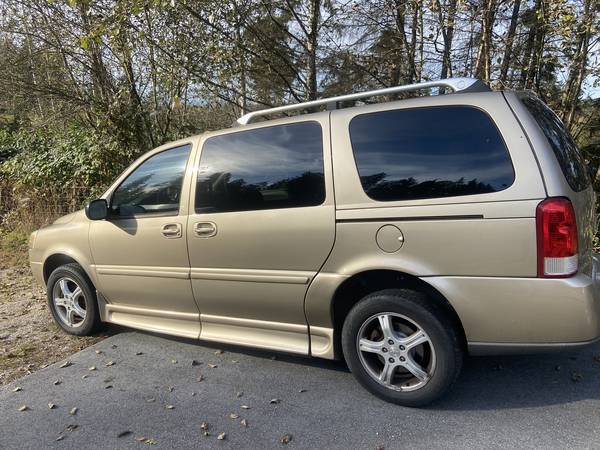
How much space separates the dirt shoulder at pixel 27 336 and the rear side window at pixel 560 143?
4059 millimetres

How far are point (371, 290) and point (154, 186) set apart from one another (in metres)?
2.01

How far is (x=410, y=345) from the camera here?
3.07 meters

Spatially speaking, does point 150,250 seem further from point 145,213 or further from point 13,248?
point 13,248

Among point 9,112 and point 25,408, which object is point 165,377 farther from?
point 9,112

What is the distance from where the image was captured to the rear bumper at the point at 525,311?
2.67 meters

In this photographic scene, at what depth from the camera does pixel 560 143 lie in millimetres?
3078

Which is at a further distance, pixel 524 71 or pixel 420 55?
pixel 420 55

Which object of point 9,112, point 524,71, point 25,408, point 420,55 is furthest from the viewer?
point 9,112

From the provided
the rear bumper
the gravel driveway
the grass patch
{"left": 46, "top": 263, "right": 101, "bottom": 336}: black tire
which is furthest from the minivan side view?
the grass patch

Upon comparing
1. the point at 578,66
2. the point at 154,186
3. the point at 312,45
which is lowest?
the point at 154,186

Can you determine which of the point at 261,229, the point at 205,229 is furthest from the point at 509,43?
the point at 205,229

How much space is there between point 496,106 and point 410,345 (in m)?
1.49

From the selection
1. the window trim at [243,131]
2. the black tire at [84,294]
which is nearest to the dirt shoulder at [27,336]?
the black tire at [84,294]

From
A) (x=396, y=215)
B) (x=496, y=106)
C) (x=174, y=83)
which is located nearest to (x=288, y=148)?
(x=396, y=215)
